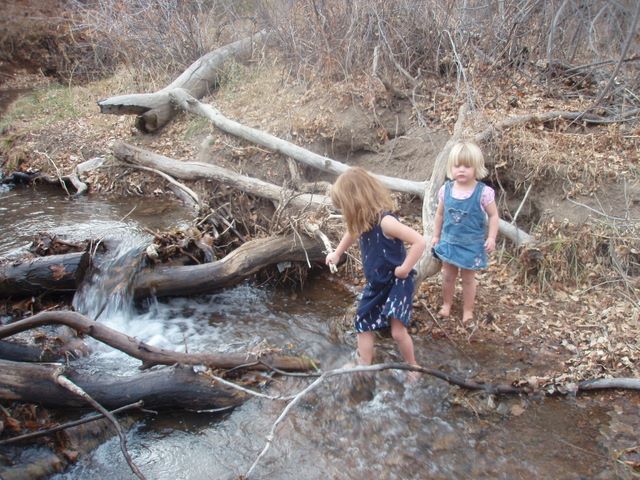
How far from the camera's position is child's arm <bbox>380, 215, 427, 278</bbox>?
3.48m

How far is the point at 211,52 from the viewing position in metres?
10.9

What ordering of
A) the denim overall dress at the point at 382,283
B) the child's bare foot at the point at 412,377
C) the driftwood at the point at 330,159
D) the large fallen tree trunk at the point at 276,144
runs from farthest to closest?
1. the large fallen tree trunk at the point at 276,144
2. the driftwood at the point at 330,159
3. the child's bare foot at the point at 412,377
4. the denim overall dress at the point at 382,283

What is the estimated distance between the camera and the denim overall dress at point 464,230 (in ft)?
14.2

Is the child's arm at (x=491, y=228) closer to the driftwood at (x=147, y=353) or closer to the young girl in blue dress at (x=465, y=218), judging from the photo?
the young girl in blue dress at (x=465, y=218)

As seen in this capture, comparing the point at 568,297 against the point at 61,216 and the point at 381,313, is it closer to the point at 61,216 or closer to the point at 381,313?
the point at 381,313

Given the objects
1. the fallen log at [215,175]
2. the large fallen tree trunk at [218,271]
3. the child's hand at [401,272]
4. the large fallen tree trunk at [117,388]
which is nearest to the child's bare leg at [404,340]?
the child's hand at [401,272]

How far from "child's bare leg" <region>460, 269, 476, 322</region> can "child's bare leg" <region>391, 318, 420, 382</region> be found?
895 millimetres

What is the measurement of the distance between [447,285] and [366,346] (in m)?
1.12

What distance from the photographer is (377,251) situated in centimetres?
376

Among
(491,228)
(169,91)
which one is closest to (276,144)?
(169,91)

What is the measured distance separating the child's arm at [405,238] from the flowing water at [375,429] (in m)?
1.13

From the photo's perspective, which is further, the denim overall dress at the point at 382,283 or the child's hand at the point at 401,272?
the denim overall dress at the point at 382,283

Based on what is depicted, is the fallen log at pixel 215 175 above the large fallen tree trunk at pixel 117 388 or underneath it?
above

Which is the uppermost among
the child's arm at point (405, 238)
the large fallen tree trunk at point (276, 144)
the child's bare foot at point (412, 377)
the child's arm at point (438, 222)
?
the child's arm at point (405, 238)
